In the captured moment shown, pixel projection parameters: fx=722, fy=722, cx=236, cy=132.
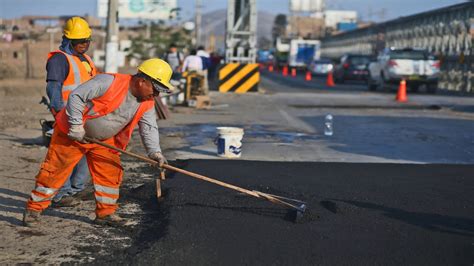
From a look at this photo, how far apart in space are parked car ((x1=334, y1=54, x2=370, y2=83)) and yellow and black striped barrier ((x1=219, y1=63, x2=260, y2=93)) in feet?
42.9

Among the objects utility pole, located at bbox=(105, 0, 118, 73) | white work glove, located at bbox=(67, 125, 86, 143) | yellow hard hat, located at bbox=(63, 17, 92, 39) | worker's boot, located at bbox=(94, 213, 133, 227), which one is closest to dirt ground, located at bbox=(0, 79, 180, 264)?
worker's boot, located at bbox=(94, 213, 133, 227)

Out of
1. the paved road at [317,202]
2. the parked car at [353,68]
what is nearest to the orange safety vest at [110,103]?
the paved road at [317,202]

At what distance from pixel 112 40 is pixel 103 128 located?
1195cm

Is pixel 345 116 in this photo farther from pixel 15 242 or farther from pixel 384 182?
pixel 15 242

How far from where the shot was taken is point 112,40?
1734 cm

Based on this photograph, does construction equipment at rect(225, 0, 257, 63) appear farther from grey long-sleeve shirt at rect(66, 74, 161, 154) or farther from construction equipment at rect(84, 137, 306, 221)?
grey long-sleeve shirt at rect(66, 74, 161, 154)

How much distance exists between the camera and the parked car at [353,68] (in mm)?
36344

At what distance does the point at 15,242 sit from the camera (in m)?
5.40

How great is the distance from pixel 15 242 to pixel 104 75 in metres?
1.43

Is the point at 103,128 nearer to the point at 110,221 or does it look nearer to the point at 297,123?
the point at 110,221

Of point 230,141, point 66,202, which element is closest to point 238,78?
point 230,141

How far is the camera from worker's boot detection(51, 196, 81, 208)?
6648 mm

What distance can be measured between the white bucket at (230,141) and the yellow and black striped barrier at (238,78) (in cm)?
1452

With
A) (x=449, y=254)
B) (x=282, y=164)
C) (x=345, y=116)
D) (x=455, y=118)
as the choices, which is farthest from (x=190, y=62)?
(x=449, y=254)
